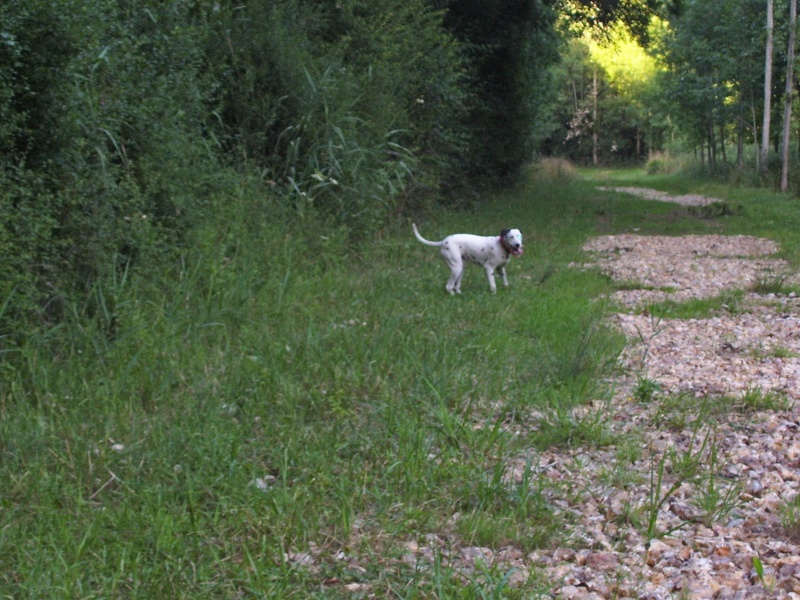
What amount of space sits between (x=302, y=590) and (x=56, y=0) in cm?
453

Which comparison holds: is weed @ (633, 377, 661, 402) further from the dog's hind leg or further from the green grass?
the dog's hind leg

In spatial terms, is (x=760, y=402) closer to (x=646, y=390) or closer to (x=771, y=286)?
(x=646, y=390)

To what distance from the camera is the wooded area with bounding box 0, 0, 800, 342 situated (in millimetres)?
6020

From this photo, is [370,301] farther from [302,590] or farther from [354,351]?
[302,590]

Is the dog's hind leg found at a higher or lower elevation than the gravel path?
higher

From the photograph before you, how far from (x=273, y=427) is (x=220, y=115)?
262 inches

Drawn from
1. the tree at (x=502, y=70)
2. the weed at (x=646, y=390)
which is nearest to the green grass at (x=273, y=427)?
the weed at (x=646, y=390)

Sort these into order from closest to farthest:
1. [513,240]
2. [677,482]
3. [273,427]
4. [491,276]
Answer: [677,482], [273,427], [513,240], [491,276]

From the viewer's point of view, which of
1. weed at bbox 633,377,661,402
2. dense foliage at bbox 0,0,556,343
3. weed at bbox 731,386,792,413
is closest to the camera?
weed at bbox 731,386,792,413

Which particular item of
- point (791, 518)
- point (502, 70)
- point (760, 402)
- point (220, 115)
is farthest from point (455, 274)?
point (502, 70)

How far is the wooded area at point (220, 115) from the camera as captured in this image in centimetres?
602

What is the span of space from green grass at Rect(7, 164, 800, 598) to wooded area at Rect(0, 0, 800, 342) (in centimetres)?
45

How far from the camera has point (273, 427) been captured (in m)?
4.96

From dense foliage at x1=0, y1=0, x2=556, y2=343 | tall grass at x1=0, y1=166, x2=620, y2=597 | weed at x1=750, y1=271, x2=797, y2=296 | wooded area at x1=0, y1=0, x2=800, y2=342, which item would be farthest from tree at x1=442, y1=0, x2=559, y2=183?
tall grass at x1=0, y1=166, x2=620, y2=597
